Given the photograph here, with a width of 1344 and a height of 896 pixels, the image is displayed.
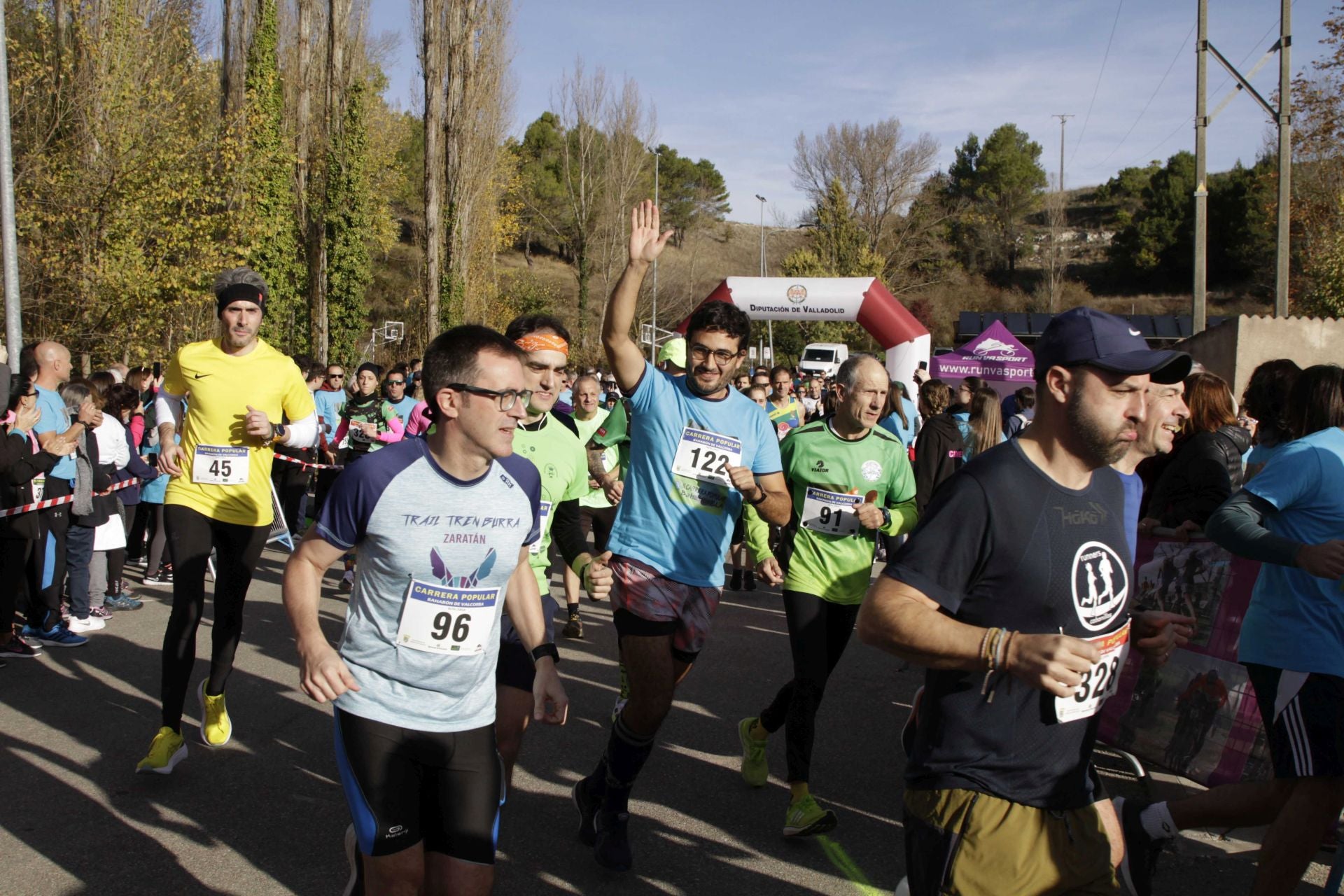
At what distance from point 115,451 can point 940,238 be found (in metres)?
56.7

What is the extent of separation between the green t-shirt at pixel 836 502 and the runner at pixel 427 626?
78.1 inches

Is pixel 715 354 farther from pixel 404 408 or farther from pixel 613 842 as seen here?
pixel 404 408

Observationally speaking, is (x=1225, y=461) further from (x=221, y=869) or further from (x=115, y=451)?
(x=115, y=451)

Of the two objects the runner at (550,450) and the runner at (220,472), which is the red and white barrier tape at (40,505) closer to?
the runner at (220,472)

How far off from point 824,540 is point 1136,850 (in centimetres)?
174

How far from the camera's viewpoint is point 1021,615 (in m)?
2.25

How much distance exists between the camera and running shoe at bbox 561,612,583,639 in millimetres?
7992

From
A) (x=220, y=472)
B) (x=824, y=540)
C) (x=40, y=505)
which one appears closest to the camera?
(x=824, y=540)

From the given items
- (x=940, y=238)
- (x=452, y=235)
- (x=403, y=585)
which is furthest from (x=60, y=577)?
(x=940, y=238)

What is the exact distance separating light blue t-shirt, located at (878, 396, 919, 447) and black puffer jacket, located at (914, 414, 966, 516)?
41.5 inches

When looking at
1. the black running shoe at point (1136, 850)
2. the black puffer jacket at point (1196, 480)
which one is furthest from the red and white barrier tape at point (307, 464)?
the black running shoe at point (1136, 850)

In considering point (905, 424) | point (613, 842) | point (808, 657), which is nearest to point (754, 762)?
point (808, 657)

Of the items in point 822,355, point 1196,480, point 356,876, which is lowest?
point 356,876

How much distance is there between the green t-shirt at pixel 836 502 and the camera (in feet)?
15.2
